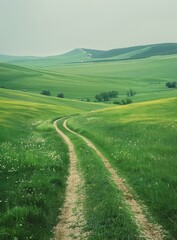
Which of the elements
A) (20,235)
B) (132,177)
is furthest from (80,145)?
(20,235)

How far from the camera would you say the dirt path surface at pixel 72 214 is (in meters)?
12.0

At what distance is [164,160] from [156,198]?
25.5 feet

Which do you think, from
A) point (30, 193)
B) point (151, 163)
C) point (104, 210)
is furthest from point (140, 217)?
point (151, 163)

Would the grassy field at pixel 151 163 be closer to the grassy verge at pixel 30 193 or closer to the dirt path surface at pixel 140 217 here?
the dirt path surface at pixel 140 217

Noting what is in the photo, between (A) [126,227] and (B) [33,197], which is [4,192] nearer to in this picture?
(B) [33,197]

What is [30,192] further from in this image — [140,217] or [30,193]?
[140,217]

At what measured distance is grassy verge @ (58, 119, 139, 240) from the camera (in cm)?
1154

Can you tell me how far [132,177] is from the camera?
19.0 meters

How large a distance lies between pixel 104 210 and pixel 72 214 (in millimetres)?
1159

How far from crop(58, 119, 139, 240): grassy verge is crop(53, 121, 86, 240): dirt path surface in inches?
10.0

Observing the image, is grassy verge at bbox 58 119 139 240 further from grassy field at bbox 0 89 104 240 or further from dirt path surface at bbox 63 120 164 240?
grassy field at bbox 0 89 104 240

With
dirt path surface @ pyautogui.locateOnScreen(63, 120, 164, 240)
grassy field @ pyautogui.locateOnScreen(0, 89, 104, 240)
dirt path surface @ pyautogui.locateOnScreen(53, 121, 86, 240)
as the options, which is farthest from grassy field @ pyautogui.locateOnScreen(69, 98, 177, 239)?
grassy field @ pyautogui.locateOnScreen(0, 89, 104, 240)

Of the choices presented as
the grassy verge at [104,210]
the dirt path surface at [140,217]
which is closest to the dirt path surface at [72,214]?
the grassy verge at [104,210]

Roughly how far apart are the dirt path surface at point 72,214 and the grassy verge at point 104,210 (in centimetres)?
25
